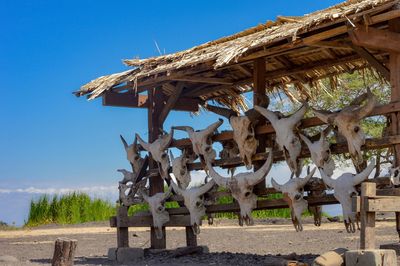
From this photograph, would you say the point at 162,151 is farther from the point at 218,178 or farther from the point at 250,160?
the point at 250,160

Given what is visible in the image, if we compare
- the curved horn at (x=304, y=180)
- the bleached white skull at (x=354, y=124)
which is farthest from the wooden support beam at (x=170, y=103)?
the bleached white skull at (x=354, y=124)

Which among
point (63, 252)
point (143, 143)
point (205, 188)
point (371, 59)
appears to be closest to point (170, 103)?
point (143, 143)

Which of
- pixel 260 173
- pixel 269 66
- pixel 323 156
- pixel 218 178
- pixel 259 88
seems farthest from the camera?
pixel 269 66

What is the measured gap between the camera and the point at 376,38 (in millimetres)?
8320

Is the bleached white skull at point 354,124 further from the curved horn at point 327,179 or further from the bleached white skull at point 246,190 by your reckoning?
the bleached white skull at point 246,190

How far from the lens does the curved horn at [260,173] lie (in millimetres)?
9508

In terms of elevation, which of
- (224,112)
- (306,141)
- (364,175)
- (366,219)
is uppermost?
(224,112)

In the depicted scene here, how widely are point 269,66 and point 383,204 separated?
4656mm

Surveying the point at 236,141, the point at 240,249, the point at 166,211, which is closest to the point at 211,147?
the point at 236,141

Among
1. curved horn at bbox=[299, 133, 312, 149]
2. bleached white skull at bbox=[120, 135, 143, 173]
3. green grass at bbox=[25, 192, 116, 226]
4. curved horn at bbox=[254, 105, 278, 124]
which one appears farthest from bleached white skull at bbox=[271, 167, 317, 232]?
green grass at bbox=[25, 192, 116, 226]

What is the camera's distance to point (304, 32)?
27.9ft

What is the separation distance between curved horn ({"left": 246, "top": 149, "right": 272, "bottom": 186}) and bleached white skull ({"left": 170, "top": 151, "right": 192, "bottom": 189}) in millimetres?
1556

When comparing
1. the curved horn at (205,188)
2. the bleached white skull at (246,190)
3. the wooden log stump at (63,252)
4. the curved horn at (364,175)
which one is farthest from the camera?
the curved horn at (205,188)

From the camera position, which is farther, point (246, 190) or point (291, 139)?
point (246, 190)
